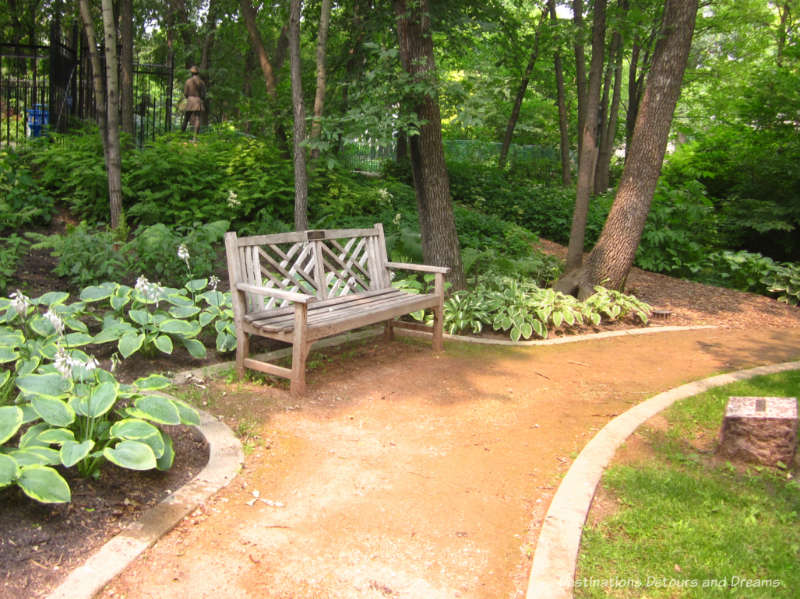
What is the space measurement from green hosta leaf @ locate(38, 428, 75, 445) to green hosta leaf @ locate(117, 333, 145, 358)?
1327mm

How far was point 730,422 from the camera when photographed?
379 centimetres

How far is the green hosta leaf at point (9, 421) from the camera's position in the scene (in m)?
2.64

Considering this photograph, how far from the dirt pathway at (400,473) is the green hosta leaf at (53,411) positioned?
0.73 meters

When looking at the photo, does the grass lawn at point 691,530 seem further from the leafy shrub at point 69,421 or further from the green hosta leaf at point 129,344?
the green hosta leaf at point 129,344

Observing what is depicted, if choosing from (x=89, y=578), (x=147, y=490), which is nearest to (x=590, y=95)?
(x=147, y=490)

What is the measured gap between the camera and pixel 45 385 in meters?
3.18

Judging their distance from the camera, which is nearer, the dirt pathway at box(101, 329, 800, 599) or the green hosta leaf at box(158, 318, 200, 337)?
the dirt pathway at box(101, 329, 800, 599)

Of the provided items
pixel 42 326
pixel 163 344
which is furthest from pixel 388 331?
pixel 42 326

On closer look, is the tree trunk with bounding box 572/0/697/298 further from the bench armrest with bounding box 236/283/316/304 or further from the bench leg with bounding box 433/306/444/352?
the bench armrest with bounding box 236/283/316/304

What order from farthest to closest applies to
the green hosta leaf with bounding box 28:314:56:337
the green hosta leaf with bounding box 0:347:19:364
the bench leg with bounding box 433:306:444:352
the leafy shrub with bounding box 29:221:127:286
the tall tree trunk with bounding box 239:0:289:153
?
the tall tree trunk with bounding box 239:0:289:153, the bench leg with bounding box 433:306:444:352, the leafy shrub with bounding box 29:221:127:286, the green hosta leaf with bounding box 28:314:56:337, the green hosta leaf with bounding box 0:347:19:364

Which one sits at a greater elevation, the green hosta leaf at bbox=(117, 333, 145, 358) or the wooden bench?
the wooden bench

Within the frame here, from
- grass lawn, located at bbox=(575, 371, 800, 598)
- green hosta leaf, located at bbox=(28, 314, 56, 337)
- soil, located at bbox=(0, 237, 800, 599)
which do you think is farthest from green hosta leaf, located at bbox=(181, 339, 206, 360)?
grass lawn, located at bbox=(575, 371, 800, 598)

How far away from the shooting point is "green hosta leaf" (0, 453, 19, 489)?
242 cm

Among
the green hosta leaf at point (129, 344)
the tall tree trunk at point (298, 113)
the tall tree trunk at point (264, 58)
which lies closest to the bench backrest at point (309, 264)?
the green hosta leaf at point (129, 344)
